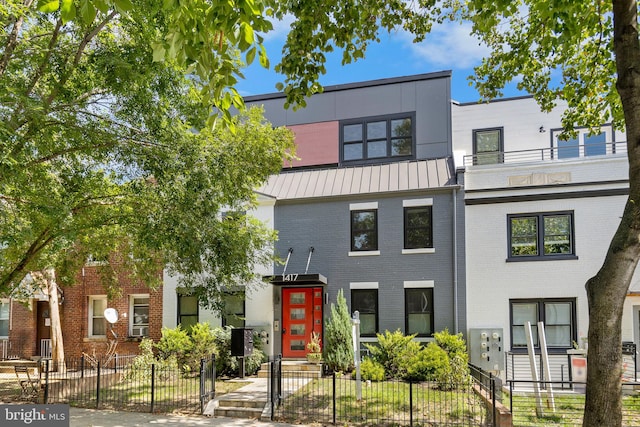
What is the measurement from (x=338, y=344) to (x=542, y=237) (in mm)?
7162

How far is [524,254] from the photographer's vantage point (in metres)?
17.9

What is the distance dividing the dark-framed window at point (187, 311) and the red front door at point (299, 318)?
330cm

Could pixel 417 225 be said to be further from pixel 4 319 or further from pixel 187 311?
pixel 4 319

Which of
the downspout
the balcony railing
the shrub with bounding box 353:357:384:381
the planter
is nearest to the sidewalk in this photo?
the shrub with bounding box 353:357:384:381

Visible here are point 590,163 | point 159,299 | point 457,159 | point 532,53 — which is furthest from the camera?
point 159,299

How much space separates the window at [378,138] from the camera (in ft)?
68.1

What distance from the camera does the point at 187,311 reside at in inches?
814

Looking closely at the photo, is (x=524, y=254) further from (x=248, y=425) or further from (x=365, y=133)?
(x=248, y=425)

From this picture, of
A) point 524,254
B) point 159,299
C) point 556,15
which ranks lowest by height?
point 159,299

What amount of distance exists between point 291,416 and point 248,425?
100 centimetres

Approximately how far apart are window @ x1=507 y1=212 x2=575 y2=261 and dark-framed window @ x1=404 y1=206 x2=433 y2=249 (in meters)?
2.52

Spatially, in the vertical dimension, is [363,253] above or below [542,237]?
below

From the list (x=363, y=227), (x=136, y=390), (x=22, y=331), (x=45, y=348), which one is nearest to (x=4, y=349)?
(x=22, y=331)

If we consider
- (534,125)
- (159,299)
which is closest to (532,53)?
(534,125)
